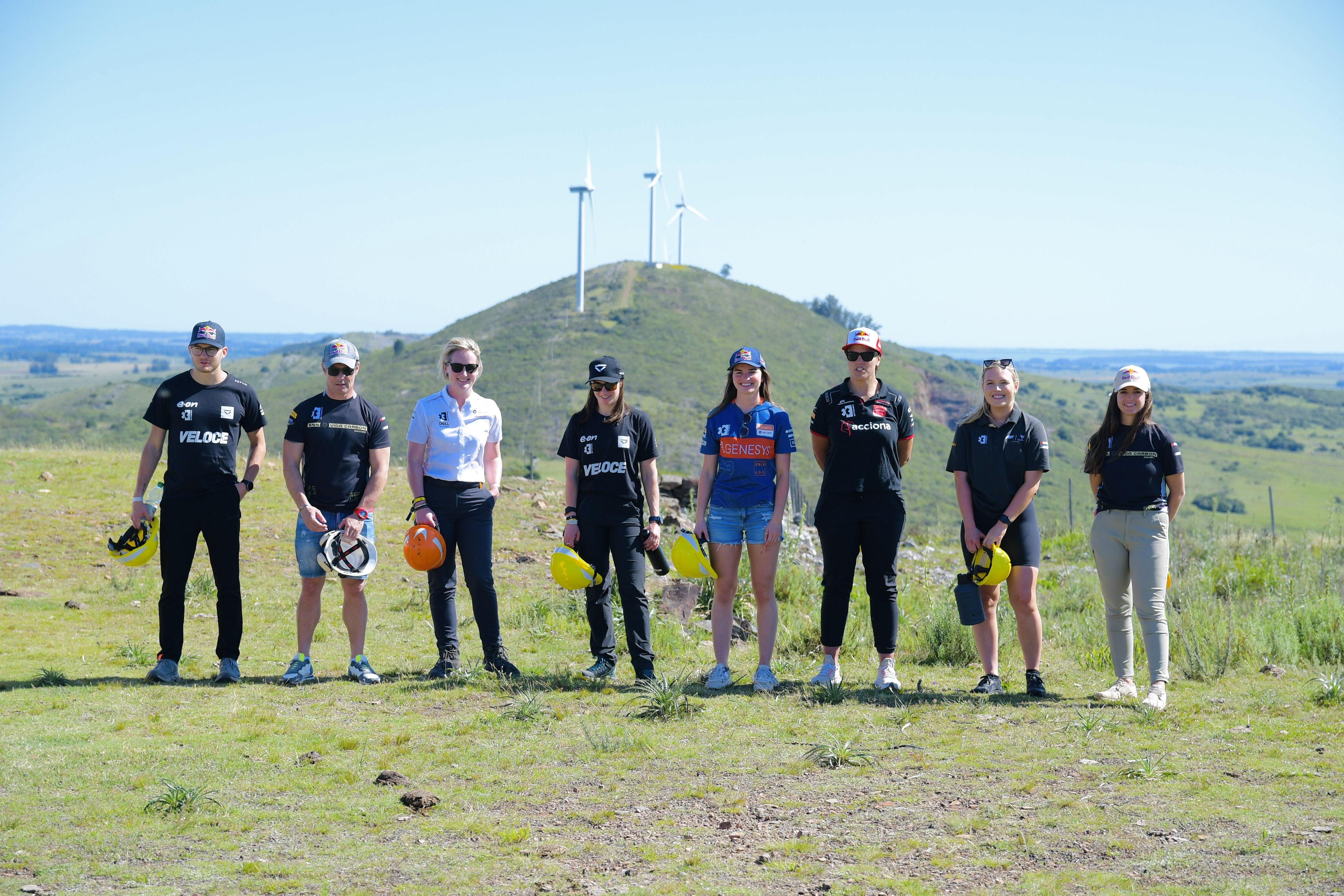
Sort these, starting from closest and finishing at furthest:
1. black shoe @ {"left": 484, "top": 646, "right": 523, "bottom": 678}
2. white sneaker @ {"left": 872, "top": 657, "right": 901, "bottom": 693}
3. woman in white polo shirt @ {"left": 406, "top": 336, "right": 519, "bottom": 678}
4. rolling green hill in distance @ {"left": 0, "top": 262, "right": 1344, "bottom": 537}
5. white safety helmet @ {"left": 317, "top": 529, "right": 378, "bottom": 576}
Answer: white safety helmet @ {"left": 317, "top": 529, "right": 378, "bottom": 576}
woman in white polo shirt @ {"left": 406, "top": 336, "right": 519, "bottom": 678}
white sneaker @ {"left": 872, "top": 657, "right": 901, "bottom": 693}
black shoe @ {"left": 484, "top": 646, "right": 523, "bottom": 678}
rolling green hill in distance @ {"left": 0, "top": 262, "right": 1344, "bottom": 537}

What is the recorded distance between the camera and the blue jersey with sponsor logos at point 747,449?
6504mm

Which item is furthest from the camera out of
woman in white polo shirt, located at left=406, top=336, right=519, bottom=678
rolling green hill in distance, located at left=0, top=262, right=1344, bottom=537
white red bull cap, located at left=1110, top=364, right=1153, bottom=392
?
rolling green hill in distance, located at left=0, top=262, right=1344, bottom=537

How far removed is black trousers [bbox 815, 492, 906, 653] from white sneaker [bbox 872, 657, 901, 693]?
0.09m

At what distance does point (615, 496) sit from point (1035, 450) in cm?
257

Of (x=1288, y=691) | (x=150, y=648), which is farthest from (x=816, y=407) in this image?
(x=150, y=648)

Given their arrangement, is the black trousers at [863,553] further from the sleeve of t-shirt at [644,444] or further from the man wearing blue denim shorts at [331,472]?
the man wearing blue denim shorts at [331,472]

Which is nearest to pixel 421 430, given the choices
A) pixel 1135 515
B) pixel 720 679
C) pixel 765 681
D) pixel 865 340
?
pixel 720 679

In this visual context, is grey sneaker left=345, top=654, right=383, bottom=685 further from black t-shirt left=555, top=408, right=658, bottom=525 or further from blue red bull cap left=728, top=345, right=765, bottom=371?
blue red bull cap left=728, top=345, right=765, bottom=371

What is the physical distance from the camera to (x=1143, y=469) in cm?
628

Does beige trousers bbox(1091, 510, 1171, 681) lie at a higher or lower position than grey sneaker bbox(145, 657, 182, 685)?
higher

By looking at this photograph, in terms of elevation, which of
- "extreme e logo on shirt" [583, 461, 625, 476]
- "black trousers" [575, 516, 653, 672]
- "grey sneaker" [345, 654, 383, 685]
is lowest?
"grey sneaker" [345, 654, 383, 685]

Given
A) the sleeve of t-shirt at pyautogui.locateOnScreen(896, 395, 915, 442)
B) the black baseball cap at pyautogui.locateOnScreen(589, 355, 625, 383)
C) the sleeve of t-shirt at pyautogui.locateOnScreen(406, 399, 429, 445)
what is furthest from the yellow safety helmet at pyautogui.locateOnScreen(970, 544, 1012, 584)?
the sleeve of t-shirt at pyautogui.locateOnScreen(406, 399, 429, 445)

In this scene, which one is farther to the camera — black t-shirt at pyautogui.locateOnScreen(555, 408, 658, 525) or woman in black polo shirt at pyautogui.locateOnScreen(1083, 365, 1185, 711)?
black t-shirt at pyautogui.locateOnScreen(555, 408, 658, 525)

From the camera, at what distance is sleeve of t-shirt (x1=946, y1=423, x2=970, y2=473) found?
652cm
